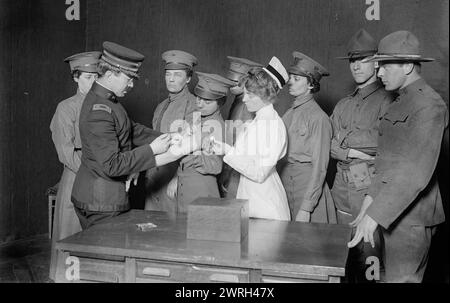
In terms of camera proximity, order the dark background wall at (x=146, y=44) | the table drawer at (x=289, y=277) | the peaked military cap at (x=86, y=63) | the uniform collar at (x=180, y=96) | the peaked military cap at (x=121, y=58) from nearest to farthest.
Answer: the table drawer at (x=289, y=277) < the peaked military cap at (x=121, y=58) < the peaked military cap at (x=86, y=63) < the uniform collar at (x=180, y=96) < the dark background wall at (x=146, y=44)

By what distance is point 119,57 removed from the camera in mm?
2850

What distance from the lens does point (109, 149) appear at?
2.74m

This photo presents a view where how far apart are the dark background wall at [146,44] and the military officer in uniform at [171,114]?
1.43m

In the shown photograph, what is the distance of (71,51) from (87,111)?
339 centimetres

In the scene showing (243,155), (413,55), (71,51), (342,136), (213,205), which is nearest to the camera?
(213,205)

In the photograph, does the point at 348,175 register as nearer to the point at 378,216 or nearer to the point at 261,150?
the point at 261,150

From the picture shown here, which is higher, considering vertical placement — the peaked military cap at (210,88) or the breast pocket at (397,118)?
the peaked military cap at (210,88)

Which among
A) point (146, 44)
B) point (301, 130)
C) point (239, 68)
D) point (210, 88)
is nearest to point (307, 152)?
point (301, 130)

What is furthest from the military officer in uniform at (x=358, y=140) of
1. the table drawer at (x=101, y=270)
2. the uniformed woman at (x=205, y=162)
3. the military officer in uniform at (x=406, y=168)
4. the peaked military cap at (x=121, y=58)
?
the table drawer at (x=101, y=270)

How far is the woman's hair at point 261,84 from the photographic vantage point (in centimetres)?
312

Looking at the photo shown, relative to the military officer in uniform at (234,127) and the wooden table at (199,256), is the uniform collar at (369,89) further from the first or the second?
the wooden table at (199,256)

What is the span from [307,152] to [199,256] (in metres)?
1.76
